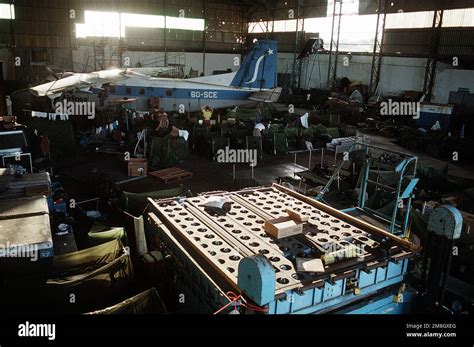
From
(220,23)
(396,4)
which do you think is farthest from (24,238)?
(220,23)

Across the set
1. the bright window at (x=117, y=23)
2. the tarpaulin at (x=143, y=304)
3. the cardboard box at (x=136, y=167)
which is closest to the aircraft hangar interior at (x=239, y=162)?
the tarpaulin at (x=143, y=304)

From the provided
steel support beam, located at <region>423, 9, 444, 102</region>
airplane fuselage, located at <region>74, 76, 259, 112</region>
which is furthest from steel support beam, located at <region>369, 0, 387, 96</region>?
airplane fuselage, located at <region>74, 76, 259, 112</region>

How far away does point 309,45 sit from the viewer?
3047cm

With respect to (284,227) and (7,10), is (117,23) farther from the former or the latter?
(284,227)

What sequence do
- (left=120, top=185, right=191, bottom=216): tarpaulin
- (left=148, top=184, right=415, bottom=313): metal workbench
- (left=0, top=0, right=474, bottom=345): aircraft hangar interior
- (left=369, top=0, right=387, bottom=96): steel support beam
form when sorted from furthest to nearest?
(left=369, top=0, right=387, bottom=96): steel support beam
(left=120, top=185, right=191, bottom=216): tarpaulin
(left=0, top=0, right=474, bottom=345): aircraft hangar interior
(left=148, top=184, right=415, bottom=313): metal workbench

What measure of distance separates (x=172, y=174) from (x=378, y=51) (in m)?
21.0

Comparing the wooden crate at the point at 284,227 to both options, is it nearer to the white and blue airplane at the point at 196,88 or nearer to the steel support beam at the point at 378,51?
the white and blue airplane at the point at 196,88

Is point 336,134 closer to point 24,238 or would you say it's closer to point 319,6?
point 24,238

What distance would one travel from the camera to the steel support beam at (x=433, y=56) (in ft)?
78.5

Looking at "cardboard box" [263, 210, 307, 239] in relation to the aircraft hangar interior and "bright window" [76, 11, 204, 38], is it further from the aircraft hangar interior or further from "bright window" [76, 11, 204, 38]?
"bright window" [76, 11, 204, 38]

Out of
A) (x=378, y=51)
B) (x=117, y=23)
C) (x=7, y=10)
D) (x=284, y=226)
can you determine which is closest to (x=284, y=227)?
(x=284, y=226)

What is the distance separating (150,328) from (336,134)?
16.9 metres

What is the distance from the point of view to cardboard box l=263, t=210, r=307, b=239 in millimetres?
4004

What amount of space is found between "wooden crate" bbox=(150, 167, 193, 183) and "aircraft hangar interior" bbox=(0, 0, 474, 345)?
0.34 feet
